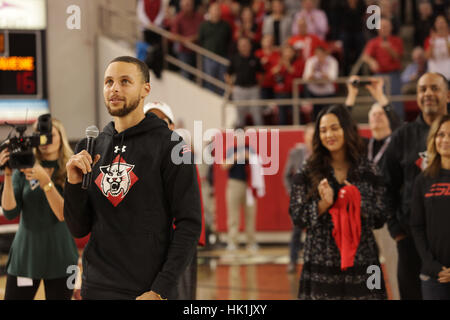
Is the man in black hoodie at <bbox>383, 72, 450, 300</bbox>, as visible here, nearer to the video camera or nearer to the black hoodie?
the black hoodie

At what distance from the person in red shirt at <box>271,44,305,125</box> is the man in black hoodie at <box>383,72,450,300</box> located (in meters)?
6.58

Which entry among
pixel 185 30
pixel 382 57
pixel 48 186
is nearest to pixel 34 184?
pixel 48 186

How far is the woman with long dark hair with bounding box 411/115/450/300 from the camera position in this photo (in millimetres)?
4098

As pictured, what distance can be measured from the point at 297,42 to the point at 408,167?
A: 706 cm

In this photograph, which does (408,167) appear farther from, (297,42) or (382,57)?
(297,42)

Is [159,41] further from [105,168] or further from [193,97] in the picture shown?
[105,168]

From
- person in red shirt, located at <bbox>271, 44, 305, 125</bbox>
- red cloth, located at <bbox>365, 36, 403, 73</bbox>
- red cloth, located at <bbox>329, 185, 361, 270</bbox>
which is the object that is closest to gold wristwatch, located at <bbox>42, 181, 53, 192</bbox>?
red cloth, located at <bbox>329, 185, 361, 270</bbox>

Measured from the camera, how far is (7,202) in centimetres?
400

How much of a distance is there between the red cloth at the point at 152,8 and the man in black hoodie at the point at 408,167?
798 centimetres

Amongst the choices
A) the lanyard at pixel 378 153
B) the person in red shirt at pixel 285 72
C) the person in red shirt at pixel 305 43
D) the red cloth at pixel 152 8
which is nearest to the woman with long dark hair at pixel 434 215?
the lanyard at pixel 378 153

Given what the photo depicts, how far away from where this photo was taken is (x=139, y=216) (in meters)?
2.76

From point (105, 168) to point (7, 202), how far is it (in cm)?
141

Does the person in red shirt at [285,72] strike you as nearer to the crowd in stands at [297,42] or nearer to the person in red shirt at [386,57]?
the crowd in stands at [297,42]

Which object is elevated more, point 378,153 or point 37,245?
point 378,153
